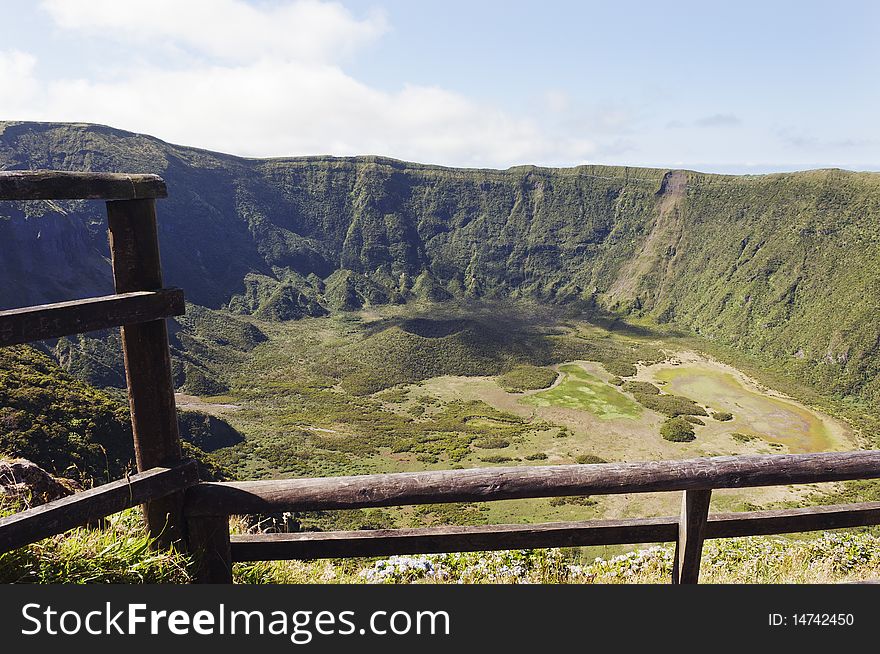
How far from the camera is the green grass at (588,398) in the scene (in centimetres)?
7256

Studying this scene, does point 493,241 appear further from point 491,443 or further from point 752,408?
point 491,443

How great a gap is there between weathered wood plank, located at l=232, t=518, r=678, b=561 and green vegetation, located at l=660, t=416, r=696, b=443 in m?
62.8

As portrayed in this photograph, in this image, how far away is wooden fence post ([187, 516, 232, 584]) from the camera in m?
3.39

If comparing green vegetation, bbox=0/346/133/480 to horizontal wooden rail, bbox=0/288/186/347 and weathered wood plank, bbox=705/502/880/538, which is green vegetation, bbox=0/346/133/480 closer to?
horizontal wooden rail, bbox=0/288/186/347

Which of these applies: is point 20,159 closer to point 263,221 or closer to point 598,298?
point 263,221

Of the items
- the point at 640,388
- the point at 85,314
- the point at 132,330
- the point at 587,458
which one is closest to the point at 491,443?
the point at 587,458

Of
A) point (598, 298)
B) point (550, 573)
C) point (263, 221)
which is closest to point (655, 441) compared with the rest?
point (550, 573)

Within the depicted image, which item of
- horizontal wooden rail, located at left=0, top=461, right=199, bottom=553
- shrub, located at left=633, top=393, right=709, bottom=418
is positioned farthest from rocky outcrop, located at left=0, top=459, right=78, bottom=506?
shrub, located at left=633, top=393, right=709, bottom=418

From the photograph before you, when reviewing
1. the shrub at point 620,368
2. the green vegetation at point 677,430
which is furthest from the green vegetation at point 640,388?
the green vegetation at point 677,430

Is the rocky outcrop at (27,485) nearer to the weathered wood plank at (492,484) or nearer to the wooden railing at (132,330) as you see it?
the wooden railing at (132,330)

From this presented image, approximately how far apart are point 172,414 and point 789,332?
385ft

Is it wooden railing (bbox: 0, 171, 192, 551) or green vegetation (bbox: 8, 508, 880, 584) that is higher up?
wooden railing (bbox: 0, 171, 192, 551)

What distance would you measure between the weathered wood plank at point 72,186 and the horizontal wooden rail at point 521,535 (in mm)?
2262

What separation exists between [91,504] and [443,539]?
2114 mm
